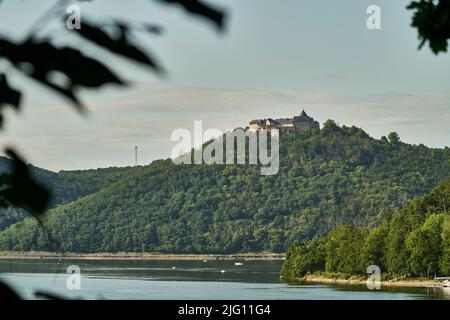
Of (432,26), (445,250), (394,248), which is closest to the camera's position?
(432,26)

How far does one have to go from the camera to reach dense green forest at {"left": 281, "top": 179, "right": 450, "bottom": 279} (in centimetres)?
8062

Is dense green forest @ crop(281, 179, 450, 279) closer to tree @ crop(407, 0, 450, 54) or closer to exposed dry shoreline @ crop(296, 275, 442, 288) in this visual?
exposed dry shoreline @ crop(296, 275, 442, 288)

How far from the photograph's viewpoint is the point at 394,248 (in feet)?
272

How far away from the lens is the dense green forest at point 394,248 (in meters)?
80.6

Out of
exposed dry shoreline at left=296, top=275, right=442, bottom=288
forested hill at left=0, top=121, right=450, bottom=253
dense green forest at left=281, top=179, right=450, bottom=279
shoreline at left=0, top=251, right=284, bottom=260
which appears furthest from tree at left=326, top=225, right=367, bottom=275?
shoreline at left=0, top=251, right=284, bottom=260

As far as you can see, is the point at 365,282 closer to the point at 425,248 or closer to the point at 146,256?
the point at 425,248

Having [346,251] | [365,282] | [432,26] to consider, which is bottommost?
[365,282]

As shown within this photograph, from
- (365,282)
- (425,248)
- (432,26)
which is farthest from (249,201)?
(432,26)

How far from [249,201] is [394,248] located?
101 m

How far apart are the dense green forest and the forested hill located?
68.5 meters

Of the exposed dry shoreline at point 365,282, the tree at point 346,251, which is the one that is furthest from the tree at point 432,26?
the tree at point 346,251

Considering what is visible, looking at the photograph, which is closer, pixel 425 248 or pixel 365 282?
pixel 425 248
